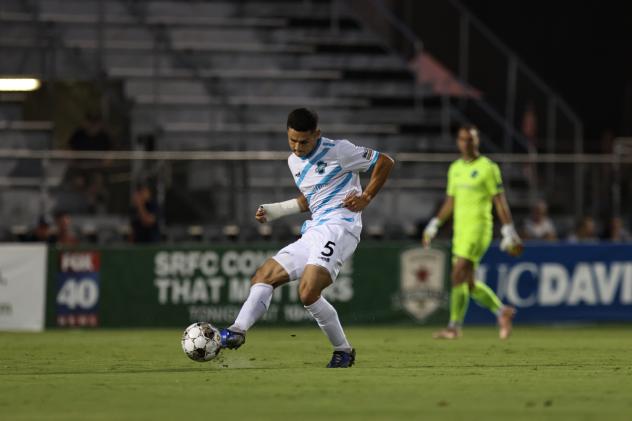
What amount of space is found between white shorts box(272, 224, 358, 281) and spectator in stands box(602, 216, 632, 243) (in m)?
10.9

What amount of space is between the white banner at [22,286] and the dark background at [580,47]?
14234 millimetres

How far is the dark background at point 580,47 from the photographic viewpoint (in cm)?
3035

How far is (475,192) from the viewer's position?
52.0ft

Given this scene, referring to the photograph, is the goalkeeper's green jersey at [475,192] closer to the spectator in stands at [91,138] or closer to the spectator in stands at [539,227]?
the spectator in stands at [539,227]

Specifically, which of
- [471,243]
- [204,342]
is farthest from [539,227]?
[204,342]

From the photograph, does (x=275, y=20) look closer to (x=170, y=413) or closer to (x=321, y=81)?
(x=321, y=81)

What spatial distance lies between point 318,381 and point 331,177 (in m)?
2.00

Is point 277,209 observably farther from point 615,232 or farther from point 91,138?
point 615,232

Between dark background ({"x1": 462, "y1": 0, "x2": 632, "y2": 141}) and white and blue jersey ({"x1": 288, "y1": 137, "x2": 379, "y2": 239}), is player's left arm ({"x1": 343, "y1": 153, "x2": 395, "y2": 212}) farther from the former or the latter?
dark background ({"x1": 462, "y1": 0, "x2": 632, "y2": 141})

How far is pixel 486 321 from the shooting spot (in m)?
20.3

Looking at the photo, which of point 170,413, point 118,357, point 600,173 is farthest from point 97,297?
point 170,413

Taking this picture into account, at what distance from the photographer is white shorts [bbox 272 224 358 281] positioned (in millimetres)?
10945

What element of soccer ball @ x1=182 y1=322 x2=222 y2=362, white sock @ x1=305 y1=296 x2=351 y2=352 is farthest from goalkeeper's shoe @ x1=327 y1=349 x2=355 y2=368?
soccer ball @ x1=182 y1=322 x2=222 y2=362

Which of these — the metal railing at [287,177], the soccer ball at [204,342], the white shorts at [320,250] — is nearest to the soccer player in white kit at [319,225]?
the white shorts at [320,250]
